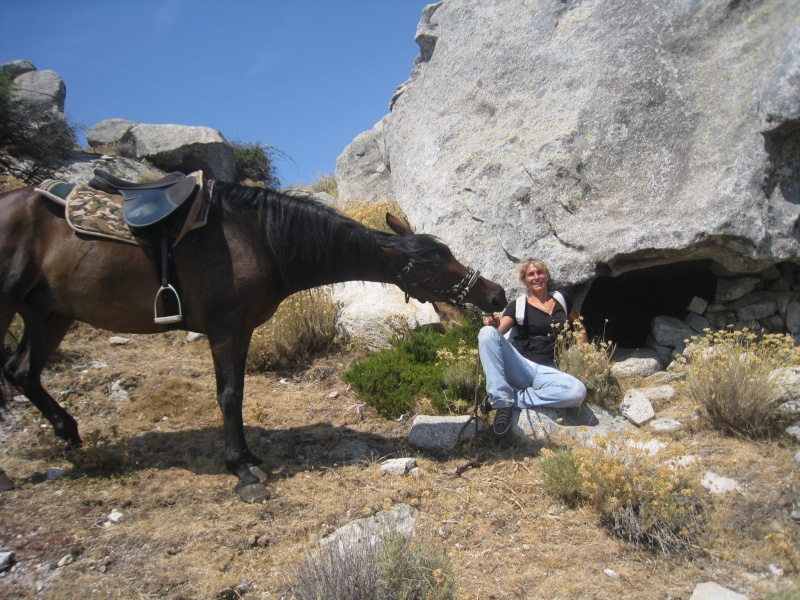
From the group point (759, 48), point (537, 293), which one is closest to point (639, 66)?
point (759, 48)

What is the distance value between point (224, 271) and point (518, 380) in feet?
8.52

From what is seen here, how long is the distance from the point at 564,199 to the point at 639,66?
5.72 feet

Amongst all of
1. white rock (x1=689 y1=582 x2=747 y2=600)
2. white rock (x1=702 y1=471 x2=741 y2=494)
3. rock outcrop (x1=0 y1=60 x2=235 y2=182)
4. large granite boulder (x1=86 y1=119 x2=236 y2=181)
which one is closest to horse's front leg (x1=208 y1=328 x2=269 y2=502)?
white rock (x1=689 y1=582 x2=747 y2=600)

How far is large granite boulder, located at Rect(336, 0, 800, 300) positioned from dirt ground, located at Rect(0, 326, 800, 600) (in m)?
1.67

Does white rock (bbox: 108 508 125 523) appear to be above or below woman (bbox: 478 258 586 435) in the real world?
below

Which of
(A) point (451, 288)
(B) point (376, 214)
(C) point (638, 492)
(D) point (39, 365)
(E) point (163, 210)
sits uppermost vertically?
(B) point (376, 214)

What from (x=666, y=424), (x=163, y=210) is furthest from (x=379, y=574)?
(x=666, y=424)

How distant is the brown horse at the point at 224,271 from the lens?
415 centimetres

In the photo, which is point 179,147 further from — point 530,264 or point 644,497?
point 644,497

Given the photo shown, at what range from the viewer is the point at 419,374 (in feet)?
19.2

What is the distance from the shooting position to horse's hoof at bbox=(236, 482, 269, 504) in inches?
157

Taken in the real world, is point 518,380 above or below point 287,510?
above

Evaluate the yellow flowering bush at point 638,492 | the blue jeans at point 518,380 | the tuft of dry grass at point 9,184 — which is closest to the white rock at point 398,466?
the blue jeans at point 518,380

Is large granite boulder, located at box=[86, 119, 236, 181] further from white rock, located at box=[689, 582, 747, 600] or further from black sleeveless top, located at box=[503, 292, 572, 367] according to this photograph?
white rock, located at box=[689, 582, 747, 600]
